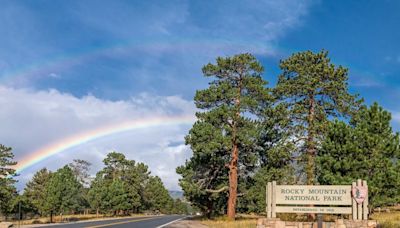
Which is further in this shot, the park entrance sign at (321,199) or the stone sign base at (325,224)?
the park entrance sign at (321,199)

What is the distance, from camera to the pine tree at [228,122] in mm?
36906

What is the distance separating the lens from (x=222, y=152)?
3947 cm

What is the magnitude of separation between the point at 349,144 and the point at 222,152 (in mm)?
15753

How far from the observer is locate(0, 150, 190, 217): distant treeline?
2131 inches

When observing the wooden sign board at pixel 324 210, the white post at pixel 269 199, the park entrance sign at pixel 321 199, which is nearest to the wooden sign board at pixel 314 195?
the park entrance sign at pixel 321 199

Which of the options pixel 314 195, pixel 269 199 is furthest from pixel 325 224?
pixel 269 199

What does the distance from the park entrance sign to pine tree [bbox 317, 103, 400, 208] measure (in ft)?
18.0

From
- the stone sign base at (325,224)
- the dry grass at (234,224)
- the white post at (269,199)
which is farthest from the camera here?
the dry grass at (234,224)

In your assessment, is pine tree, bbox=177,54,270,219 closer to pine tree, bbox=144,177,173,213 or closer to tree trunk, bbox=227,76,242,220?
tree trunk, bbox=227,76,242,220

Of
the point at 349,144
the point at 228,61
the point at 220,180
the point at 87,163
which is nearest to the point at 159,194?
the point at 87,163

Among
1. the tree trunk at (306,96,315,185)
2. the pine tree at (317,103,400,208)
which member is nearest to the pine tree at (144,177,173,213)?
the tree trunk at (306,96,315,185)

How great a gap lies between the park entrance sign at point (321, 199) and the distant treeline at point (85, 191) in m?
32.9

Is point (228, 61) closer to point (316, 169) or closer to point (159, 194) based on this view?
point (316, 169)

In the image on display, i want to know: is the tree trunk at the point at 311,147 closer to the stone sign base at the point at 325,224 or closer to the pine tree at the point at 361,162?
the pine tree at the point at 361,162
